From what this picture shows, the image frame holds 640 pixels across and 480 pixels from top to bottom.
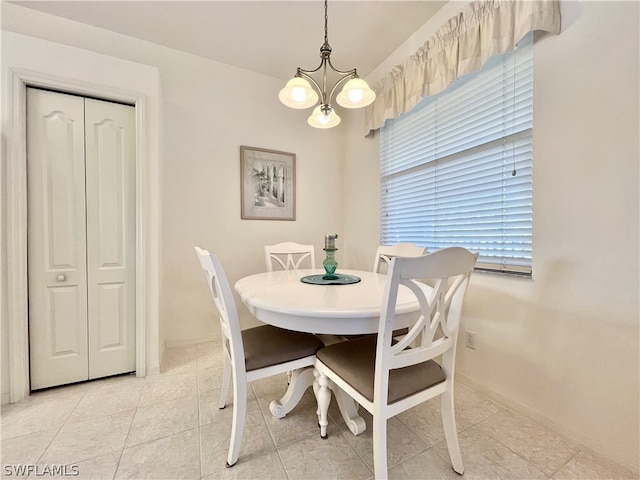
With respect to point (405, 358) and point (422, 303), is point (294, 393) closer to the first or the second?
point (405, 358)

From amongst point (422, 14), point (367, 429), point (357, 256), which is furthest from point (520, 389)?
point (422, 14)

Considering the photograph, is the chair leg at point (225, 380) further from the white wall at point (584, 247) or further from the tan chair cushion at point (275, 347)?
the white wall at point (584, 247)

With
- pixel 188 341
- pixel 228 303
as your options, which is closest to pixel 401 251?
pixel 228 303

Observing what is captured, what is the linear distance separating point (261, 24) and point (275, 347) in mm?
2363

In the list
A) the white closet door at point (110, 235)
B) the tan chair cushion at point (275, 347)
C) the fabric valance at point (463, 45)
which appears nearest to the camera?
the tan chair cushion at point (275, 347)

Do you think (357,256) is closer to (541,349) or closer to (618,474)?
(541,349)

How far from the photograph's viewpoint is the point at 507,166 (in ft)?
5.21

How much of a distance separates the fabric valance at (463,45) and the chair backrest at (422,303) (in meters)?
1.34

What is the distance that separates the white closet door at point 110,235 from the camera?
5.98 ft

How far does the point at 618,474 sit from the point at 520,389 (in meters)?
0.43

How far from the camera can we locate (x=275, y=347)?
1.32 meters

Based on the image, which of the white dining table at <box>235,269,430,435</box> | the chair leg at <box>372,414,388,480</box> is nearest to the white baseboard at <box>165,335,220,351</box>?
the white dining table at <box>235,269,430,435</box>

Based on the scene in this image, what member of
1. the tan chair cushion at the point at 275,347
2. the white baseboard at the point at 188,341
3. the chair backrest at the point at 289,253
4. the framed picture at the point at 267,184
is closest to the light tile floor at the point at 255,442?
the tan chair cushion at the point at 275,347

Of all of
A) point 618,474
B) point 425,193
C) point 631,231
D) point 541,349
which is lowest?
point 618,474
